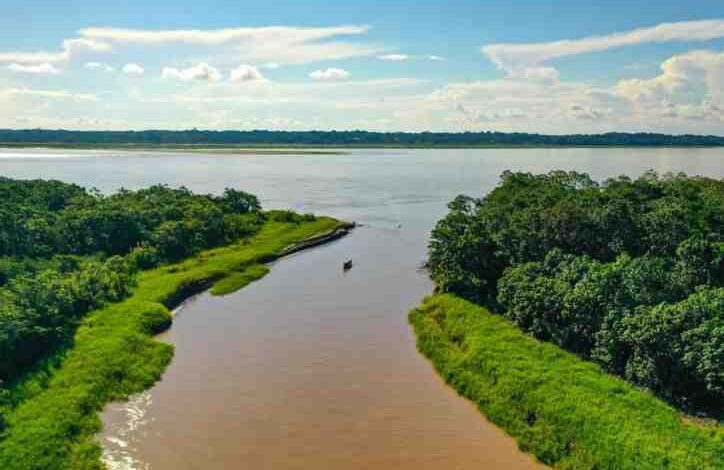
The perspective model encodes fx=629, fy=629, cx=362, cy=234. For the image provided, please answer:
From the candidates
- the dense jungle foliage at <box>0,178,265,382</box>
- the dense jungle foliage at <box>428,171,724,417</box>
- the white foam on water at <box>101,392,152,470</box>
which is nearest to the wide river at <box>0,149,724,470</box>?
the white foam on water at <box>101,392,152,470</box>

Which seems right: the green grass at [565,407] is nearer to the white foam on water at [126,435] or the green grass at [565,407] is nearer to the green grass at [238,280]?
the white foam on water at [126,435]

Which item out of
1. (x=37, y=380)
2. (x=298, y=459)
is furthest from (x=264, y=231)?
(x=298, y=459)

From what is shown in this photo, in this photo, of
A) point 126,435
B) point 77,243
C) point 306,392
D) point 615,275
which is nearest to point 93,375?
point 126,435

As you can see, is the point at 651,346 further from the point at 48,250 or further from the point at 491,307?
the point at 48,250

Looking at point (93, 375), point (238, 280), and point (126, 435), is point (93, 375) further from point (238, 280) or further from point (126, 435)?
point (238, 280)

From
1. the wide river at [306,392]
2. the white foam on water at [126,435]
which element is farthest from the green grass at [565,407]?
the white foam on water at [126,435]

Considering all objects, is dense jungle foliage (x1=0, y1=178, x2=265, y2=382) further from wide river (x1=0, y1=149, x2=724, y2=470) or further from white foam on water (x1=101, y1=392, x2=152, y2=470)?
wide river (x1=0, y1=149, x2=724, y2=470)

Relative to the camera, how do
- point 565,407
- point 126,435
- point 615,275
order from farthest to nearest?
1. point 615,275
2. point 126,435
3. point 565,407
